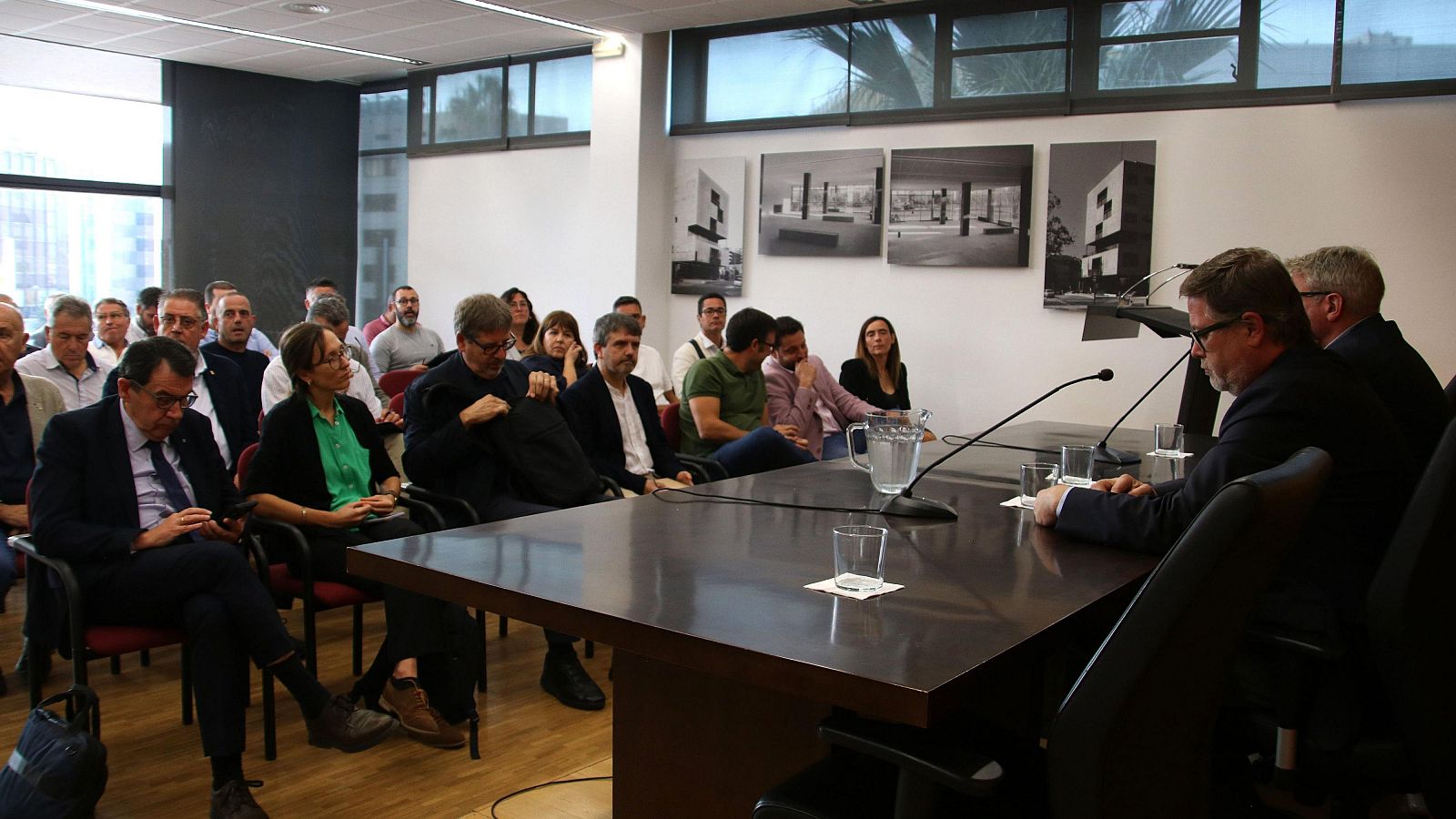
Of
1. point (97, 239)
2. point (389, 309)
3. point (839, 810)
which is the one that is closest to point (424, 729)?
point (839, 810)

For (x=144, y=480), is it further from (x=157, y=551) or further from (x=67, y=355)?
(x=67, y=355)

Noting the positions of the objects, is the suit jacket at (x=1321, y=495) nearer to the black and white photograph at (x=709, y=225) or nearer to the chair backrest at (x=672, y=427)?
the chair backrest at (x=672, y=427)

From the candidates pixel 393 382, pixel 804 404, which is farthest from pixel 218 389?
pixel 804 404

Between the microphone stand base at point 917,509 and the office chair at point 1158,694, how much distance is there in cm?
106

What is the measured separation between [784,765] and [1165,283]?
15.0 ft

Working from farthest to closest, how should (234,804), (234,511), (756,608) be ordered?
1. (234,511)
2. (234,804)
3. (756,608)

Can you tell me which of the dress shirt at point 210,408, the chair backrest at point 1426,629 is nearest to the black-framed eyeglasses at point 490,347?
the dress shirt at point 210,408

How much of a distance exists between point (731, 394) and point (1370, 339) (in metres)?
2.65

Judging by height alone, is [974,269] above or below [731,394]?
above

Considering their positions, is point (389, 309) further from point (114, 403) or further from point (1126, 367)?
point (114, 403)

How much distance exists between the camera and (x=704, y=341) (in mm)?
6824

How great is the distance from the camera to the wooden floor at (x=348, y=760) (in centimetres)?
288

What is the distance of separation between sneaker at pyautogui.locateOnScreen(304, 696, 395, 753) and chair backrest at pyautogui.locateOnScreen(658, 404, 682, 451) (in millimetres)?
2119

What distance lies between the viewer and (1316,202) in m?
5.97
